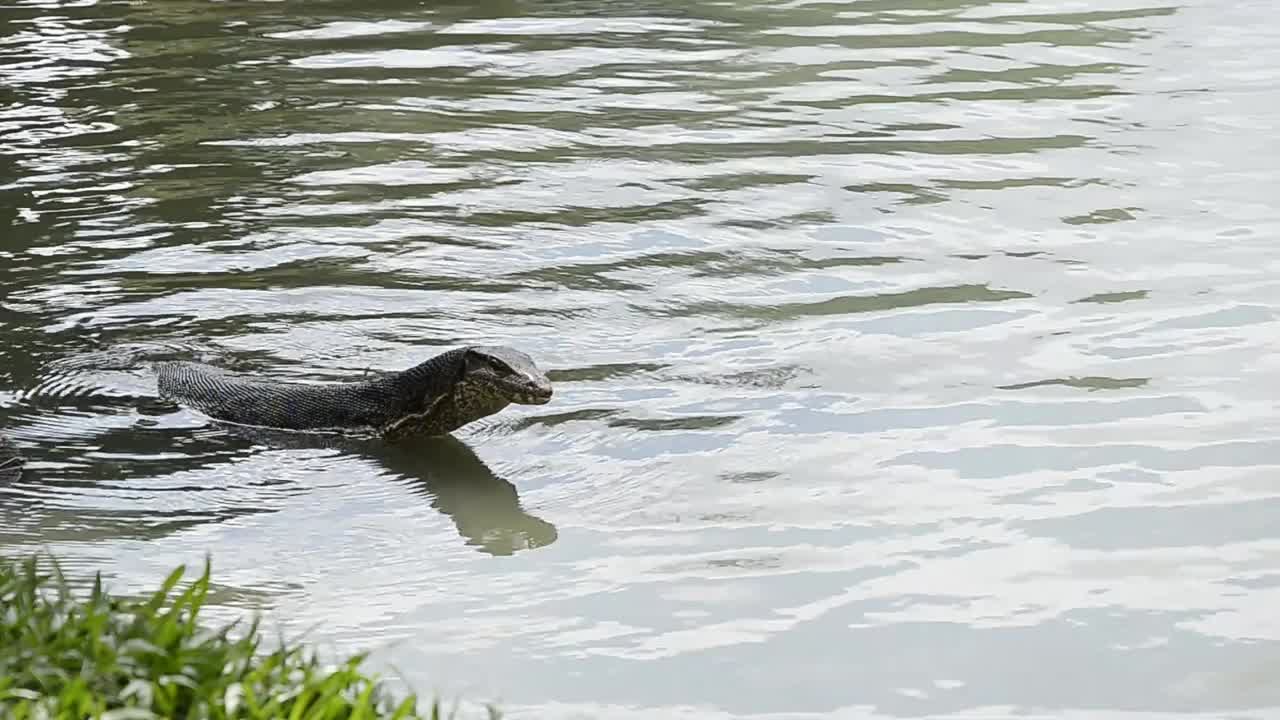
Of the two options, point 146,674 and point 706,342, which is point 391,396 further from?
point 146,674

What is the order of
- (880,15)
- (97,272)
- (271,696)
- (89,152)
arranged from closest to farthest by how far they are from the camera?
(271,696), (97,272), (89,152), (880,15)

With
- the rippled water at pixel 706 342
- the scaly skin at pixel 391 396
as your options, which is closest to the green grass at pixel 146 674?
the rippled water at pixel 706 342

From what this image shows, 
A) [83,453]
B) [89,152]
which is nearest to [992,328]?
[83,453]

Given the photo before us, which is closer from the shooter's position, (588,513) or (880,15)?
(588,513)

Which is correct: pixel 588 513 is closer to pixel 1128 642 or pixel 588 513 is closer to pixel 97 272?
pixel 1128 642

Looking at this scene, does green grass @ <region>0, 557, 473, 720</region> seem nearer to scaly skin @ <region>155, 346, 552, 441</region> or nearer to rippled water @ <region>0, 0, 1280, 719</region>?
rippled water @ <region>0, 0, 1280, 719</region>

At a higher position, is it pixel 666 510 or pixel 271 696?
pixel 271 696

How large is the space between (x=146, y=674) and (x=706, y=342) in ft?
17.4

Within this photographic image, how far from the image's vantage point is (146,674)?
4.84 m

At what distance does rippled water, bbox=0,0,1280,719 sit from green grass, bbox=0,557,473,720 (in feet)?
3.87

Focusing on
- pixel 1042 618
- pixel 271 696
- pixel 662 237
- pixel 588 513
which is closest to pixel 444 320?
pixel 662 237

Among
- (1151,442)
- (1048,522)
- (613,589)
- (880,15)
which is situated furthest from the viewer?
(880,15)

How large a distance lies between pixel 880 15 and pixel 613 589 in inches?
489

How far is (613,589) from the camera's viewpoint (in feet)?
23.0
